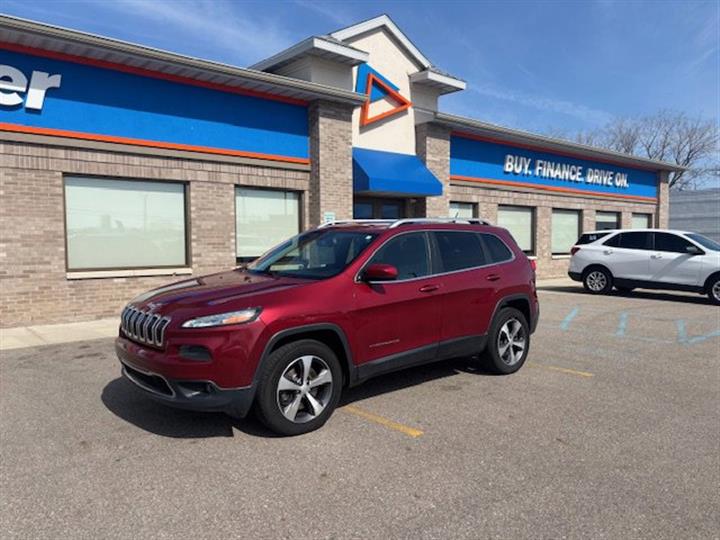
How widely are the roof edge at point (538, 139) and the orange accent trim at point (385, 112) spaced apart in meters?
0.97

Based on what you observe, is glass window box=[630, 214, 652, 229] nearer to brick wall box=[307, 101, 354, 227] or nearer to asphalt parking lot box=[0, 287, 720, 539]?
brick wall box=[307, 101, 354, 227]

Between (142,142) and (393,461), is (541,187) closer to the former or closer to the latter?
(142,142)

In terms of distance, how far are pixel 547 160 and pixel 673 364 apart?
13854 mm

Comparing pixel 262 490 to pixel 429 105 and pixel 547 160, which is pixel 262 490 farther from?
pixel 547 160

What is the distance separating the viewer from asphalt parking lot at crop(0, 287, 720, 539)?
123 inches

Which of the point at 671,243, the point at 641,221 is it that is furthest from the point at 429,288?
the point at 641,221

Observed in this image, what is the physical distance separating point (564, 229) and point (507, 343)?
15786 mm

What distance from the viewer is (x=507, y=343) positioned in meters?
6.32

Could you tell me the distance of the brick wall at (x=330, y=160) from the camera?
41.8 feet

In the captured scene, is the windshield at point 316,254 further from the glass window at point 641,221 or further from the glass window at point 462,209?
the glass window at point 641,221

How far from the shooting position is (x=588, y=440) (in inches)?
171

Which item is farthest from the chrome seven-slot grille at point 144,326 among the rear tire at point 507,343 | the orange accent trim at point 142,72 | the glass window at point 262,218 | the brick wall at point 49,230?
the glass window at point 262,218

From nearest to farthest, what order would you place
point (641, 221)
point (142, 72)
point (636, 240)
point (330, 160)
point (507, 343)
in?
point (507, 343) → point (142, 72) → point (330, 160) → point (636, 240) → point (641, 221)

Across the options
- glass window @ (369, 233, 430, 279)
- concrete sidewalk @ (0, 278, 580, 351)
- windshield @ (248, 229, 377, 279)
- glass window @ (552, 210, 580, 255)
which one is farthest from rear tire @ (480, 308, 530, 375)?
glass window @ (552, 210, 580, 255)
